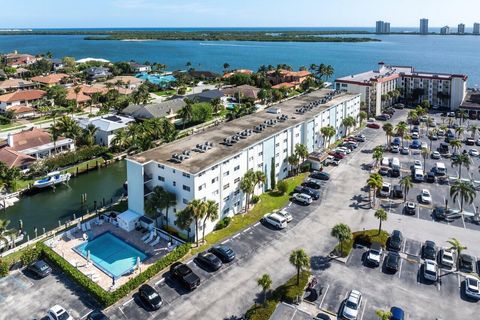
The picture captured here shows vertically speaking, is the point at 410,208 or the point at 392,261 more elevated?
the point at 410,208

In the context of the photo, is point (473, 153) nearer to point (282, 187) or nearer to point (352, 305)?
point (282, 187)

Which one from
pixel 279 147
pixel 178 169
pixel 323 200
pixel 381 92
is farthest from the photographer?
pixel 381 92

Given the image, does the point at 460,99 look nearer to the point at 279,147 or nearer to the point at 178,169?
the point at 279,147

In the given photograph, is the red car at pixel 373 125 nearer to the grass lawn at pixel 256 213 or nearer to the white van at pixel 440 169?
the white van at pixel 440 169

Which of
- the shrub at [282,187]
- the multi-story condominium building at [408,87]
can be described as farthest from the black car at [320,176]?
the multi-story condominium building at [408,87]

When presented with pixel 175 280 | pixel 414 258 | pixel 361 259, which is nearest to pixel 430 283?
pixel 414 258

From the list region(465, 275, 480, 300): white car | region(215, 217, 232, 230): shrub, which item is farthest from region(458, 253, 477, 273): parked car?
region(215, 217, 232, 230): shrub

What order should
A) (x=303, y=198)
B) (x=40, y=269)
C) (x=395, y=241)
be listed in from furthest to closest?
(x=303, y=198) → (x=395, y=241) → (x=40, y=269)

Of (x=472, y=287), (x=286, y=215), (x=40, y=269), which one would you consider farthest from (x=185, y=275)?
(x=472, y=287)

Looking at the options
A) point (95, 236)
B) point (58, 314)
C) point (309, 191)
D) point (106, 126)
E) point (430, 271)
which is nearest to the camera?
point (58, 314)
